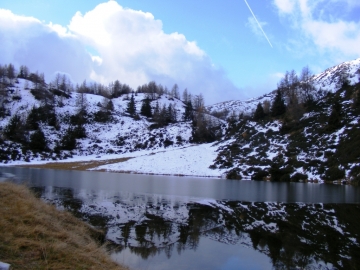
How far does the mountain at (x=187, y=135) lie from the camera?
56719mm

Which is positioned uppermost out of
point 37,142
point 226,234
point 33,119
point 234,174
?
point 33,119

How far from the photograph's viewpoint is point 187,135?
104312 millimetres

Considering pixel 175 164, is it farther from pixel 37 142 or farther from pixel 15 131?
pixel 15 131

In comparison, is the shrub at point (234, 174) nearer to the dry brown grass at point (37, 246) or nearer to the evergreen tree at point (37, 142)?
the dry brown grass at point (37, 246)

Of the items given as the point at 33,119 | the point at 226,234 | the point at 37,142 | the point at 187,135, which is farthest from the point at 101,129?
the point at 226,234

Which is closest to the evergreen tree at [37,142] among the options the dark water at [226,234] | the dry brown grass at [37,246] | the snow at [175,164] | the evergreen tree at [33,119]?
the evergreen tree at [33,119]

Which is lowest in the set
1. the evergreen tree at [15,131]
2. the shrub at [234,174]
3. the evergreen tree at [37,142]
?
the shrub at [234,174]

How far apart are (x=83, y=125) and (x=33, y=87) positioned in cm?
3338

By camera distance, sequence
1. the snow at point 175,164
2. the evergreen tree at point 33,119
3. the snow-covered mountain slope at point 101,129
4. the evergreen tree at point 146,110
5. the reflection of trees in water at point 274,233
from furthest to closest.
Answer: the evergreen tree at point 146,110
the snow-covered mountain slope at point 101,129
the evergreen tree at point 33,119
the snow at point 175,164
the reflection of trees in water at point 274,233

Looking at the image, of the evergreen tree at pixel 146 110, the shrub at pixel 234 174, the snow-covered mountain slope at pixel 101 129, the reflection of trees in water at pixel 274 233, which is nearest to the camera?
the reflection of trees in water at pixel 274 233

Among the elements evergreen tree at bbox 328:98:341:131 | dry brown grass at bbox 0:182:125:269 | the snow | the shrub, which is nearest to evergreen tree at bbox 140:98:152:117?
the snow

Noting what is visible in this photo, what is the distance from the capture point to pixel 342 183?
45094 mm

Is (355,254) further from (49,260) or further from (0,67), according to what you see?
(0,67)

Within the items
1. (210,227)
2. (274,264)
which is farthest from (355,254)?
(210,227)
